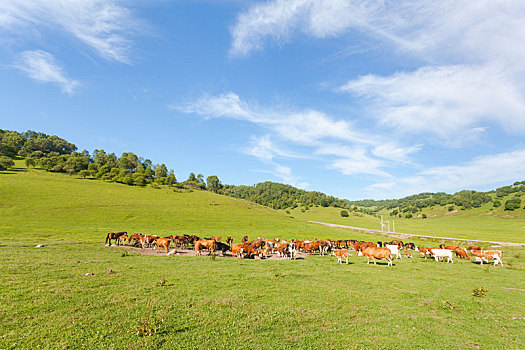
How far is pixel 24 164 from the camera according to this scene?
121 m

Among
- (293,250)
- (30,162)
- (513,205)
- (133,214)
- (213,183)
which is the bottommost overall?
(133,214)

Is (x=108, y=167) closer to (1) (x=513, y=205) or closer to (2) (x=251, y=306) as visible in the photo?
(2) (x=251, y=306)

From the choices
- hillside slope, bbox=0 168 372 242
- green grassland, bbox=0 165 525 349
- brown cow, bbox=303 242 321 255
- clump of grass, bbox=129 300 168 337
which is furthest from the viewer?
hillside slope, bbox=0 168 372 242

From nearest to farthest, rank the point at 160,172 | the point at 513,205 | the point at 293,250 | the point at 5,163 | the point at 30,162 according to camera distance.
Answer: the point at 293,250 < the point at 5,163 < the point at 30,162 < the point at 513,205 < the point at 160,172

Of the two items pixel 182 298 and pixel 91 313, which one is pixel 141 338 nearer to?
pixel 91 313

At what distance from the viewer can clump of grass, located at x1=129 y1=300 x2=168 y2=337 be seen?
22.4 feet

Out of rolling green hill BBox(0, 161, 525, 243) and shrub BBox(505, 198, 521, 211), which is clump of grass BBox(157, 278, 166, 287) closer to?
rolling green hill BBox(0, 161, 525, 243)

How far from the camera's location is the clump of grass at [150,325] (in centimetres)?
683

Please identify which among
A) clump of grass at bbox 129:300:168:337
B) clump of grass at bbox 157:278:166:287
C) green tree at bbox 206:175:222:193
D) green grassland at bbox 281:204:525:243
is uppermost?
green tree at bbox 206:175:222:193

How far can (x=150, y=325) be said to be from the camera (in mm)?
7148

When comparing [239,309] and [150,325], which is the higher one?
[150,325]

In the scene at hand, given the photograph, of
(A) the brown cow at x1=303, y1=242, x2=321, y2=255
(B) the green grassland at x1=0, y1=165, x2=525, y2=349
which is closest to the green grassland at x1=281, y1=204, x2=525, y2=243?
(A) the brown cow at x1=303, y1=242, x2=321, y2=255

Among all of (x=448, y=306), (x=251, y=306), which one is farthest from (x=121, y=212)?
(x=448, y=306)

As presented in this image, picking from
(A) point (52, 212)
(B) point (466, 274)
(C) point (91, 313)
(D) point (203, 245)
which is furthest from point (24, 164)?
(B) point (466, 274)
